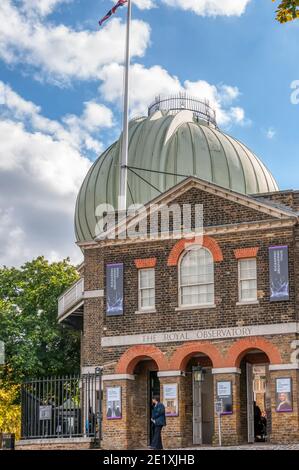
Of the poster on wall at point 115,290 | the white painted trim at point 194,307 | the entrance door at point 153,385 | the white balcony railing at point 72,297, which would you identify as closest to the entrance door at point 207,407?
the entrance door at point 153,385

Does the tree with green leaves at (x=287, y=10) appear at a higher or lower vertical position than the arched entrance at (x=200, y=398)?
Result: higher

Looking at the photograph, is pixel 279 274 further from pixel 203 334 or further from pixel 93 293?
pixel 93 293

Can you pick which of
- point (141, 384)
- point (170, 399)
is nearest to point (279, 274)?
point (170, 399)

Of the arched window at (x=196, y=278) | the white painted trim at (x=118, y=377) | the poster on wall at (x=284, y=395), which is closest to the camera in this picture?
the poster on wall at (x=284, y=395)

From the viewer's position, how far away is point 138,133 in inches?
1971

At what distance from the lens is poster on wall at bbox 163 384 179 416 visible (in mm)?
35312

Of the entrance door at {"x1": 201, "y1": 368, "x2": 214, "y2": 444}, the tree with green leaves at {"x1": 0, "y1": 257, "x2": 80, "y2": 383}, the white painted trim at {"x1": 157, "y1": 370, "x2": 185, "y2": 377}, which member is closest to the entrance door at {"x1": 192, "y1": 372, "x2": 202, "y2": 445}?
Result: the entrance door at {"x1": 201, "y1": 368, "x2": 214, "y2": 444}

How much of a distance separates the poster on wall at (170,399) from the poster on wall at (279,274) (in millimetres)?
4584

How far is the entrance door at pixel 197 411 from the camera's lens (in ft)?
118

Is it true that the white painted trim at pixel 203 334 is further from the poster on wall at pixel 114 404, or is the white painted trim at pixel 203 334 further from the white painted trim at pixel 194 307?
the poster on wall at pixel 114 404

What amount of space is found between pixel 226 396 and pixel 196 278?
166 inches

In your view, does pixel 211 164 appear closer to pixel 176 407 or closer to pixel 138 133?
pixel 138 133

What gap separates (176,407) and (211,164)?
16.1m

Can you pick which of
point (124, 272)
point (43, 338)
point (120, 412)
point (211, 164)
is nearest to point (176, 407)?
point (120, 412)
